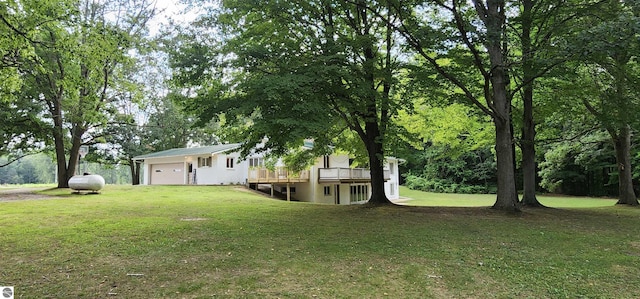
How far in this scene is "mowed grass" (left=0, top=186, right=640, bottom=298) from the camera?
175 inches

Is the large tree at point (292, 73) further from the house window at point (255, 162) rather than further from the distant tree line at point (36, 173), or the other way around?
the distant tree line at point (36, 173)

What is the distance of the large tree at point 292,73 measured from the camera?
847 centimetres

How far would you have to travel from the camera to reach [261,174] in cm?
2630

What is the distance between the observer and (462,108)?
1562cm

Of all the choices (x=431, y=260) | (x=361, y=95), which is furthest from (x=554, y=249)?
(x=361, y=95)

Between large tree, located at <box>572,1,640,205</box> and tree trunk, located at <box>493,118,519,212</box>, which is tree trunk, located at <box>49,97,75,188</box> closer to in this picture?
tree trunk, located at <box>493,118,519,212</box>

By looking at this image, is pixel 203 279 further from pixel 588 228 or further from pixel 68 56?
pixel 588 228

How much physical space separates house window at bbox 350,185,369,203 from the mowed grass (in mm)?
→ 21899

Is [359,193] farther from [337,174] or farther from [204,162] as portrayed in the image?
[204,162]

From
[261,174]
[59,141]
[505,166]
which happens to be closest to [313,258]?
[505,166]

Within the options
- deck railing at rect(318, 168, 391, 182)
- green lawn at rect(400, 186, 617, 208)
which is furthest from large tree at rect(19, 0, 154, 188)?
green lawn at rect(400, 186, 617, 208)

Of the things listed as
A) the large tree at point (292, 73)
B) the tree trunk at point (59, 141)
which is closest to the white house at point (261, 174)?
the tree trunk at point (59, 141)

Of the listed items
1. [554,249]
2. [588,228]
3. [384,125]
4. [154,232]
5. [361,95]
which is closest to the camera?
[554,249]

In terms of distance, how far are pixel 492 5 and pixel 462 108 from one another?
225 inches
